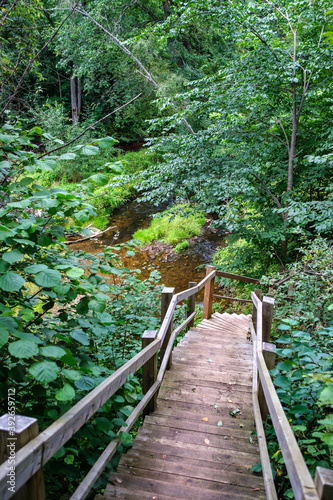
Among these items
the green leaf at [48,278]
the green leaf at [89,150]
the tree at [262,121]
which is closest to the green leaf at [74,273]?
the green leaf at [48,278]

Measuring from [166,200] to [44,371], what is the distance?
27.1ft

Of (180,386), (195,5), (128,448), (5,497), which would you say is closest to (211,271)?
(180,386)

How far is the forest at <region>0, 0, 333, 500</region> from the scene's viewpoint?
1.87m

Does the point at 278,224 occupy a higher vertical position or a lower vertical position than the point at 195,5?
lower

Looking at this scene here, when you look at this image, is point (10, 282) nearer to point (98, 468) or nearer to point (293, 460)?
point (98, 468)

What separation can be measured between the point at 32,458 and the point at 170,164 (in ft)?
23.9

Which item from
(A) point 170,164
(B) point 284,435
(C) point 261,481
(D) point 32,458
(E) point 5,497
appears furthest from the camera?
(A) point 170,164

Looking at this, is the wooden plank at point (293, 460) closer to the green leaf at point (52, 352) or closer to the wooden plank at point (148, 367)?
the green leaf at point (52, 352)

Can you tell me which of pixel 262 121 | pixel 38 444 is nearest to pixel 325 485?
pixel 38 444

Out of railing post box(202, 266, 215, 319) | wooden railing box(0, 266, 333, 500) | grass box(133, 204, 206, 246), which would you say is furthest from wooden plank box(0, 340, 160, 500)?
grass box(133, 204, 206, 246)

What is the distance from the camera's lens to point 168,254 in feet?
40.9

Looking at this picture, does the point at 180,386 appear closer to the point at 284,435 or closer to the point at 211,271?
the point at 284,435

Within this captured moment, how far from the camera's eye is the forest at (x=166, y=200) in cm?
187

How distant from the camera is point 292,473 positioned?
49.4 inches
